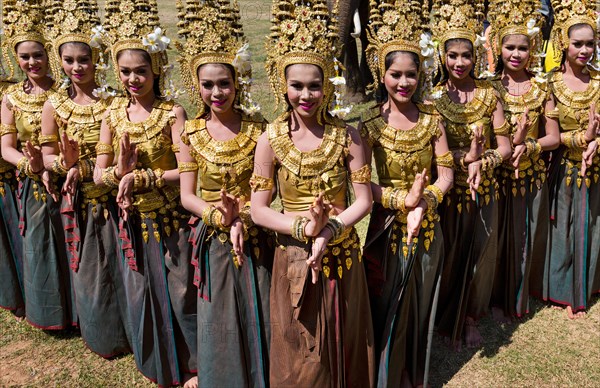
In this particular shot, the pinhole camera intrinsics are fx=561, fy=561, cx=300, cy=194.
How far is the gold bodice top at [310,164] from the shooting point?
325cm

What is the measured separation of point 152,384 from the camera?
424cm

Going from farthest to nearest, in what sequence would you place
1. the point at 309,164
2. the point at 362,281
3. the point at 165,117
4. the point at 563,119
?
the point at 563,119
the point at 165,117
the point at 362,281
the point at 309,164

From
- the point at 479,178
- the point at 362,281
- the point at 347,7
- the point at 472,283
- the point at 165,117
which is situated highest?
the point at 347,7

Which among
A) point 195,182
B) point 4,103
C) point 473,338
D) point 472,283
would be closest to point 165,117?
point 195,182

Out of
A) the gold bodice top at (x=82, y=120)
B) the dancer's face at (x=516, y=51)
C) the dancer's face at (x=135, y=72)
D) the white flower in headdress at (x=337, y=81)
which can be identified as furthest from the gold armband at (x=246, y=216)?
the dancer's face at (x=516, y=51)

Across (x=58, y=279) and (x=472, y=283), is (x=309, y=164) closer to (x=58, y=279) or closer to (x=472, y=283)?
(x=472, y=283)

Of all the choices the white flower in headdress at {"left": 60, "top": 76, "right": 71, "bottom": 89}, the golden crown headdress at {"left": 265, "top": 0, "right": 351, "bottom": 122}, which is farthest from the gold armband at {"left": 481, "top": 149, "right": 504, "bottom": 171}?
the white flower in headdress at {"left": 60, "top": 76, "right": 71, "bottom": 89}

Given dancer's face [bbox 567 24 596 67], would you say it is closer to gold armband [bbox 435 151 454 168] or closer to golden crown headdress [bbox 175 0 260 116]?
gold armband [bbox 435 151 454 168]

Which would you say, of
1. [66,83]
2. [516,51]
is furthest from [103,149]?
[516,51]

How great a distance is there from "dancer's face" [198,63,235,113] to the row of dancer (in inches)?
0.5

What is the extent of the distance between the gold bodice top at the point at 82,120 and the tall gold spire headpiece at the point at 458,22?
2.45 meters

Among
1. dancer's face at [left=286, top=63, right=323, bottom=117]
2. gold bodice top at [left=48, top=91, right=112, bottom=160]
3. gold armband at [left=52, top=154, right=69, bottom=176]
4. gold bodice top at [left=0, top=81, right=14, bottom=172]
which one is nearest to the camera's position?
dancer's face at [left=286, top=63, right=323, bottom=117]

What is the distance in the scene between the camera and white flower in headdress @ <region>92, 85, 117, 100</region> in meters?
4.01

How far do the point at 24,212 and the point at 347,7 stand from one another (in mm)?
5794
